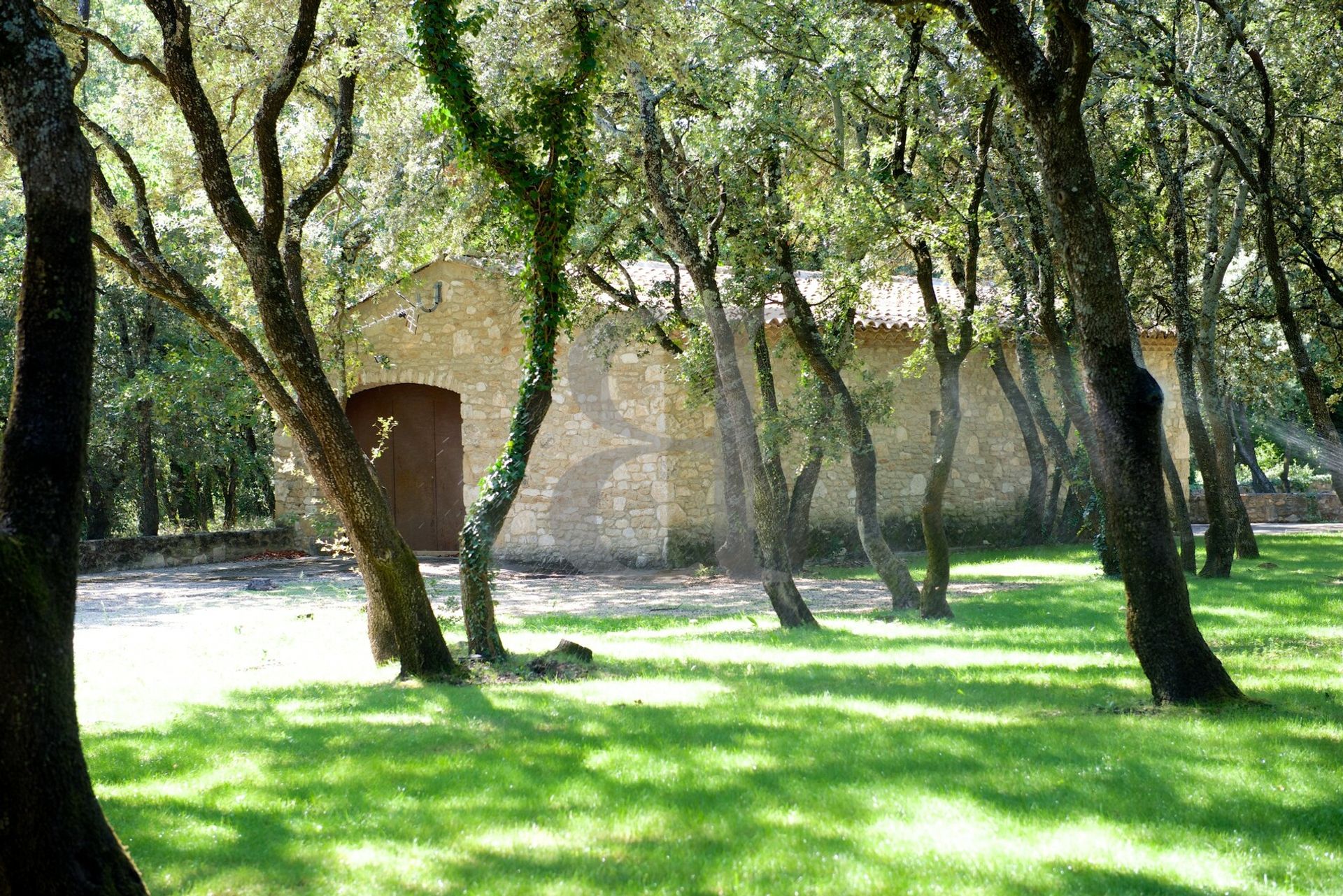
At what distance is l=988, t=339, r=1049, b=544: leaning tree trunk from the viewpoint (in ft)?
56.1

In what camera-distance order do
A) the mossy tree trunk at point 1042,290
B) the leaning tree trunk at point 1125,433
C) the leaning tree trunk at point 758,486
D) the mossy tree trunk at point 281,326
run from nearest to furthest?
the leaning tree trunk at point 1125,433 < the mossy tree trunk at point 281,326 < the leaning tree trunk at point 758,486 < the mossy tree trunk at point 1042,290

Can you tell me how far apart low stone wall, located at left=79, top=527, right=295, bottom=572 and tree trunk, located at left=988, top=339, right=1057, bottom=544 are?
12.0 m

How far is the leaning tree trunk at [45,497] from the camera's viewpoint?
300cm

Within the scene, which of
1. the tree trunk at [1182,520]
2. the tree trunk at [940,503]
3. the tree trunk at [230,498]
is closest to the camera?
the tree trunk at [940,503]

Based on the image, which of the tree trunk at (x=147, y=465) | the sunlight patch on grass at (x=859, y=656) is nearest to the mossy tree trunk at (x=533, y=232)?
the sunlight patch on grass at (x=859, y=656)

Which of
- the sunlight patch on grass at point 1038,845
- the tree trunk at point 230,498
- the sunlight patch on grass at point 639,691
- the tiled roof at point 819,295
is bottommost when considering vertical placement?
the sunlight patch on grass at point 1038,845

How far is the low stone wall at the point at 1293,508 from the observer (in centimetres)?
2533

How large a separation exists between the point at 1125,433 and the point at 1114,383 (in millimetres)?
255

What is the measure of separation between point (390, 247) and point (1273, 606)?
9058mm

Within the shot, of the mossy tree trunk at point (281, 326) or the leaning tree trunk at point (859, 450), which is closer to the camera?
the mossy tree trunk at point (281, 326)

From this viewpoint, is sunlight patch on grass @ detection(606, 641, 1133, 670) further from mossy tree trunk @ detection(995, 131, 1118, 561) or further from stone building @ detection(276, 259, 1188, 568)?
stone building @ detection(276, 259, 1188, 568)

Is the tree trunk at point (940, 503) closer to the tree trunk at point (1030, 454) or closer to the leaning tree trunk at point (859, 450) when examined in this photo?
the leaning tree trunk at point (859, 450)

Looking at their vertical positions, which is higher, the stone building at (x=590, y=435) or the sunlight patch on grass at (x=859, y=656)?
the stone building at (x=590, y=435)

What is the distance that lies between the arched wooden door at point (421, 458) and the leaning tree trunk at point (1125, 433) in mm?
14108
